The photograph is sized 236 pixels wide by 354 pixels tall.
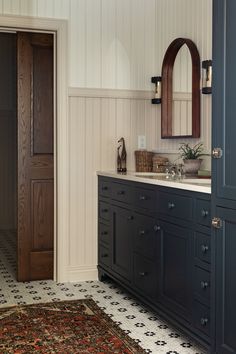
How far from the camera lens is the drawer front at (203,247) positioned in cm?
261

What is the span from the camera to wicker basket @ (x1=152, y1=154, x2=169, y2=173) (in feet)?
13.7

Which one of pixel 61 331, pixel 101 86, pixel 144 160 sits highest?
pixel 101 86

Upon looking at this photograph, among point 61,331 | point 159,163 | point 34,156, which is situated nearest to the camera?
point 61,331

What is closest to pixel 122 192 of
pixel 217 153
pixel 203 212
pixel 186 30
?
pixel 203 212

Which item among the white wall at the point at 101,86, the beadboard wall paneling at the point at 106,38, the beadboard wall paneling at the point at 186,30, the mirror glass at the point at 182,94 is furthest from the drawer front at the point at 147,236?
the beadboard wall paneling at the point at 106,38

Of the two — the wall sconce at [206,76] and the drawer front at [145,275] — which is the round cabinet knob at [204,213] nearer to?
the drawer front at [145,275]

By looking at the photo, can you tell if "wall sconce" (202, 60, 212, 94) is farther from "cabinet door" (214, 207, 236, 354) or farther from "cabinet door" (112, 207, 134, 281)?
"cabinet door" (214, 207, 236, 354)

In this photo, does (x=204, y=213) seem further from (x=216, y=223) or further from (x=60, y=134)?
(x=60, y=134)

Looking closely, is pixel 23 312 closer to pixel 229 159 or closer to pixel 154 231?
pixel 154 231

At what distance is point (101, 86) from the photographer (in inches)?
172

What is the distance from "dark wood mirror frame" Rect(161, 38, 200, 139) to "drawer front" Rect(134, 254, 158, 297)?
0.99 meters

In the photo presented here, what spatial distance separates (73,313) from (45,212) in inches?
46.3

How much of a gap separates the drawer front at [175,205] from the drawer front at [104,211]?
1005mm

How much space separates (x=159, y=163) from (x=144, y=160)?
18 centimetres
